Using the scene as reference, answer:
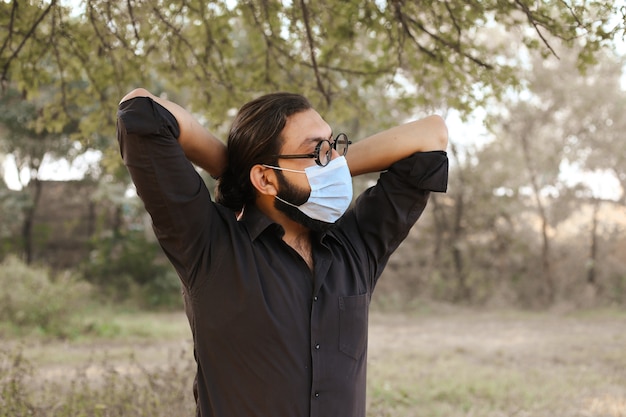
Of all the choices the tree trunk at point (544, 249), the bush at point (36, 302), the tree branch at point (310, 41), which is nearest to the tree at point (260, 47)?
the tree branch at point (310, 41)

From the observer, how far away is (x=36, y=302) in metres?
11.3

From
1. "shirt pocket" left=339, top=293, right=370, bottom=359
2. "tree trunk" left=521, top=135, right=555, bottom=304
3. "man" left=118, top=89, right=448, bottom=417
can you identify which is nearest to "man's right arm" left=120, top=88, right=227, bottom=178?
"man" left=118, top=89, right=448, bottom=417

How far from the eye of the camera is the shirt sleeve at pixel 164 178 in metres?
1.91

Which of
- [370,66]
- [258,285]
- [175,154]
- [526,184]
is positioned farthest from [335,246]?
Result: [526,184]

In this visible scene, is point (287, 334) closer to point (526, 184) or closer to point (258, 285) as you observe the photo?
point (258, 285)

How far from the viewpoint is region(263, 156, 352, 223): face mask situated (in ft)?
7.52

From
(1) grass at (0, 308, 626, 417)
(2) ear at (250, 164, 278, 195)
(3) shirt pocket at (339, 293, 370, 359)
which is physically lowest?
(1) grass at (0, 308, 626, 417)

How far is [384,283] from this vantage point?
1811 centimetres

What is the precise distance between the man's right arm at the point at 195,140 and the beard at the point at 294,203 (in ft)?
0.71

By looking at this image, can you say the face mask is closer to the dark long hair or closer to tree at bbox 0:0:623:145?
the dark long hair

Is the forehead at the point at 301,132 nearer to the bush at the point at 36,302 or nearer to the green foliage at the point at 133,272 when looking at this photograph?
the bush at the point at 36,302

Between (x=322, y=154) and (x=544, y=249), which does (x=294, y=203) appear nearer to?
(x=322, y=154)

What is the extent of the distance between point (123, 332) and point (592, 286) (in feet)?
36.5

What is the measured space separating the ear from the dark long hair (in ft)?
0.09
